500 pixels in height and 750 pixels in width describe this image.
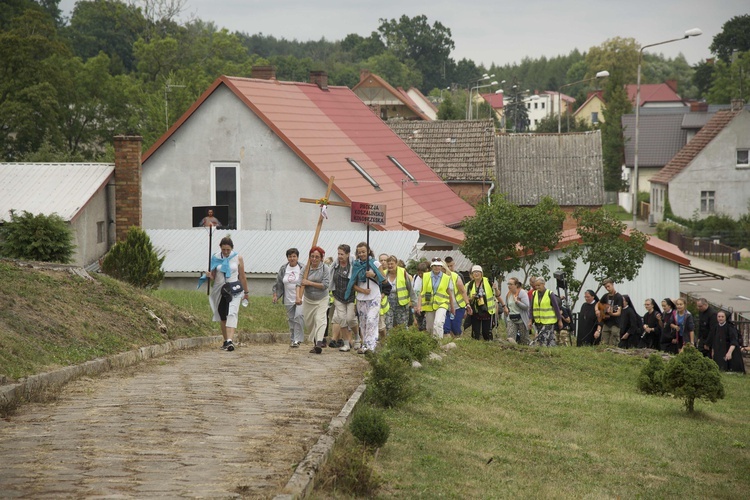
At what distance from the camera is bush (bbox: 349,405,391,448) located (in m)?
9.97

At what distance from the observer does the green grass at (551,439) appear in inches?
412

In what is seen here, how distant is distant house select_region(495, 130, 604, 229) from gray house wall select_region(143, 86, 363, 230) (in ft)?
75.0

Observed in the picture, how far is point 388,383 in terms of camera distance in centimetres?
1234

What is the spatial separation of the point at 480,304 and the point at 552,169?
3728 centimetres

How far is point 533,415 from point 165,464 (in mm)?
6492

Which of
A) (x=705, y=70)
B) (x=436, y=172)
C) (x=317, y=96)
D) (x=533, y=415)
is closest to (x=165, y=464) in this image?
(x=533, y=415)

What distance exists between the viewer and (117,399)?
1168 centimetres

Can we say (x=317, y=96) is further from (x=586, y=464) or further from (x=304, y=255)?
(x=586, y=464)

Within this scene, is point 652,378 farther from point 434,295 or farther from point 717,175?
point 717,175

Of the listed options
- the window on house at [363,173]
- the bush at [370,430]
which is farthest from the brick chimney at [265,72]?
the bush at [370,430]

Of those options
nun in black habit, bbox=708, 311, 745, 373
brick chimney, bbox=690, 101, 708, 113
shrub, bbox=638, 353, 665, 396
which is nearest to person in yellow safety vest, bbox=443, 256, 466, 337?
shrub, bbox=638, 353, 665, 396

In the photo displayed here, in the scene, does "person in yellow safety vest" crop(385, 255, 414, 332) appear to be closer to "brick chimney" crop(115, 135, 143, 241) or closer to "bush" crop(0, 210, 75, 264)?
"bush" crop(0, 210, 75, 264)

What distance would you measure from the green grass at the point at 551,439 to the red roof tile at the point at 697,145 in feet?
172

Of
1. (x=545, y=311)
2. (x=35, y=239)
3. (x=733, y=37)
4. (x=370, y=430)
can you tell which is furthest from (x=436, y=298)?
(x=733, y=37)
